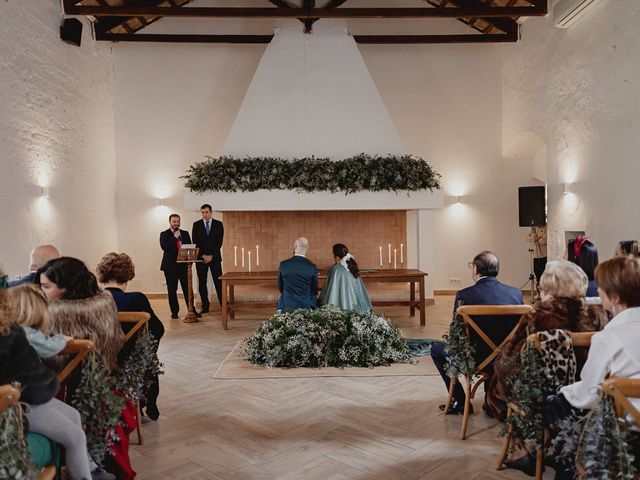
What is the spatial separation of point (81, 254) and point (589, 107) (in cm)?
807

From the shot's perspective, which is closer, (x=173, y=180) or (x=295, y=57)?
(x=295, y=57)

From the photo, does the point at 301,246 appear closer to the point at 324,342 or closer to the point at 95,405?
the point at 324,342

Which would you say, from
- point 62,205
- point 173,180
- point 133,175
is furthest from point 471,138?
point 62,205

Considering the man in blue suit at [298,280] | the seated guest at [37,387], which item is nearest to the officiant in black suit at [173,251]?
the man in blue suit at [298,280]

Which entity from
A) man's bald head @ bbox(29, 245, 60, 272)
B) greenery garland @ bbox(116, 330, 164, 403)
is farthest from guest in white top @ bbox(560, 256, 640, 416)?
man's bald head @ bbox(29, 245, 60, 272)

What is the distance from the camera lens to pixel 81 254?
916cm

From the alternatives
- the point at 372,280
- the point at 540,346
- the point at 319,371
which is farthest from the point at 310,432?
the point at 372,280

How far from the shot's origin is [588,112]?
788 centimetres

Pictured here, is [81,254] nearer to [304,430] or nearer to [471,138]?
[304,430]

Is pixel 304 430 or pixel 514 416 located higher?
pixel 514 416

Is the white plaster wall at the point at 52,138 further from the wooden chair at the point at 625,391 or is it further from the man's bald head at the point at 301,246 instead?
the wooden chair at the point at 625,391

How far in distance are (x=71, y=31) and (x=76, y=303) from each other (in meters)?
7.15

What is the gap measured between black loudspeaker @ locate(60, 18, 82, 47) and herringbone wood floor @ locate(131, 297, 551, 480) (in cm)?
587

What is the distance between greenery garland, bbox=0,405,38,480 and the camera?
1865 mm
